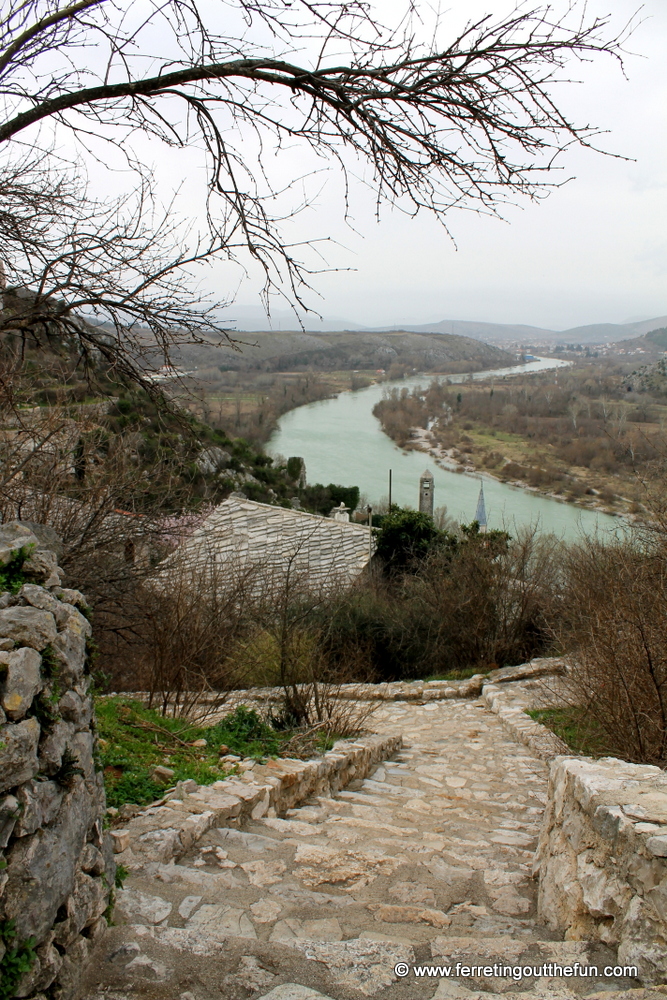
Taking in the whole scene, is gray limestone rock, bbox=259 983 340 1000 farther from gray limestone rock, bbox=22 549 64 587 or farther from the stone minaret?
the stone minaret

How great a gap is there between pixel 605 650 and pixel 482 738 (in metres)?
2.47

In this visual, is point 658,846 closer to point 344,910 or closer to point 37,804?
point 344,910

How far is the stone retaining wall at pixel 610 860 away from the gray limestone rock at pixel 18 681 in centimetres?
207

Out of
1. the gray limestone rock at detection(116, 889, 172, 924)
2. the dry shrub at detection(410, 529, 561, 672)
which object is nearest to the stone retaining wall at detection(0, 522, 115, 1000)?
the gray limestone rock at detection(116, 889, 172, 924)

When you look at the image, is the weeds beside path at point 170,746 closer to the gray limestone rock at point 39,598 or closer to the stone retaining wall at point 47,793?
the stone retaining wall at point 47,793

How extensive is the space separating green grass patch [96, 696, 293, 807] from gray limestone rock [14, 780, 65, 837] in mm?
1342

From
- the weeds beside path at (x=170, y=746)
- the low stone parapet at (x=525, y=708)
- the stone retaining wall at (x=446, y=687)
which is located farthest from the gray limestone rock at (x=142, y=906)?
the stone retaining wall at (x=446, y=687)

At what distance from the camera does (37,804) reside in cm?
A: 174

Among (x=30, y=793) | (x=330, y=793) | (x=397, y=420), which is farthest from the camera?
(x=397, y=420)

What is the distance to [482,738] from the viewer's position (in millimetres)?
6895

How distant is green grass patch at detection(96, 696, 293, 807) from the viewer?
11.3ft

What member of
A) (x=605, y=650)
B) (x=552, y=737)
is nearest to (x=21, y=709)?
(x=605, y=650)

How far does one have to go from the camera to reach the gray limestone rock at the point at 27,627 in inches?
76.0

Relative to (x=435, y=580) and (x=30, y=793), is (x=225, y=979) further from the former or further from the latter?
(x=435, y=580)
